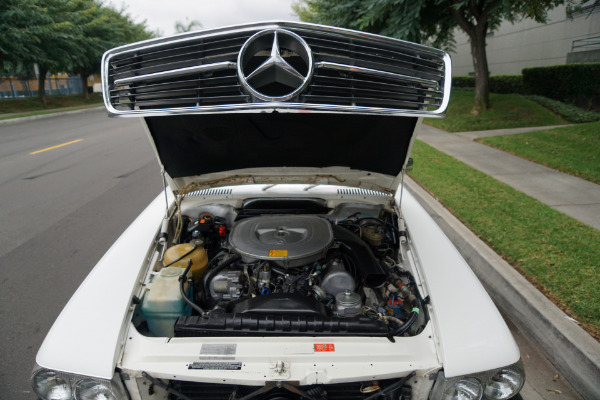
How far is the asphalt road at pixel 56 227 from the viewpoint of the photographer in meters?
2.83

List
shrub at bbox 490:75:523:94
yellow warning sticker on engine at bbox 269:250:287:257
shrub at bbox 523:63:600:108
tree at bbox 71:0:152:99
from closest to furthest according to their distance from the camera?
yellow warning sticker on engine at bbox 269:250:287:257 → shrub at bbox 523:63:600:108 → shrub at bbox 490:75:523:94 → tree at bbox 71:0:152:99

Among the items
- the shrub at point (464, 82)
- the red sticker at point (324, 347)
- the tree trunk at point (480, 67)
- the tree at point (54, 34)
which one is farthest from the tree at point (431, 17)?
the tree at point (54, 34)

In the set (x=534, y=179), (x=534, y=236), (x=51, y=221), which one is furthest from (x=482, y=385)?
(x=534, y=179)

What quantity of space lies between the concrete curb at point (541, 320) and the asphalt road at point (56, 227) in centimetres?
9

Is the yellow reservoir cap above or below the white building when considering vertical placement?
below

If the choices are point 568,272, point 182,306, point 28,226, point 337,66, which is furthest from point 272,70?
point 28,226

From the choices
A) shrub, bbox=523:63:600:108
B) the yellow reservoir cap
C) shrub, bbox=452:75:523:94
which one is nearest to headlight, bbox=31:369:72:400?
the yellow reservoir cap

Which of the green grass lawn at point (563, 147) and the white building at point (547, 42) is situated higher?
the white building at point (547, 42)

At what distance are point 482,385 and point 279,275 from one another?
1164 mm

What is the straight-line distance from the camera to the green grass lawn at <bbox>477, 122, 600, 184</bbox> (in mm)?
6859

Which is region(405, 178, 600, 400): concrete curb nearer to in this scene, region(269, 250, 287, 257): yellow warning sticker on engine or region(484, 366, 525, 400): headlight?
region(484, 366, 525, 400): headlight

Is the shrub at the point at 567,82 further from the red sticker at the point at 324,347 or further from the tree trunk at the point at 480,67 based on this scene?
the red sticker at the point at 324,347

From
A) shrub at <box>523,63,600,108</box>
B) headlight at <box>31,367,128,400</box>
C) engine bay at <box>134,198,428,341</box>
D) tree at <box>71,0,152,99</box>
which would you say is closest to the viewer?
headlight at <box>31,367,128,400</box>

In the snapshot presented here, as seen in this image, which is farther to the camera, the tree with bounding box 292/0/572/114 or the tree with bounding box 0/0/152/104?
the tree with bounding box 0/0/152/104
